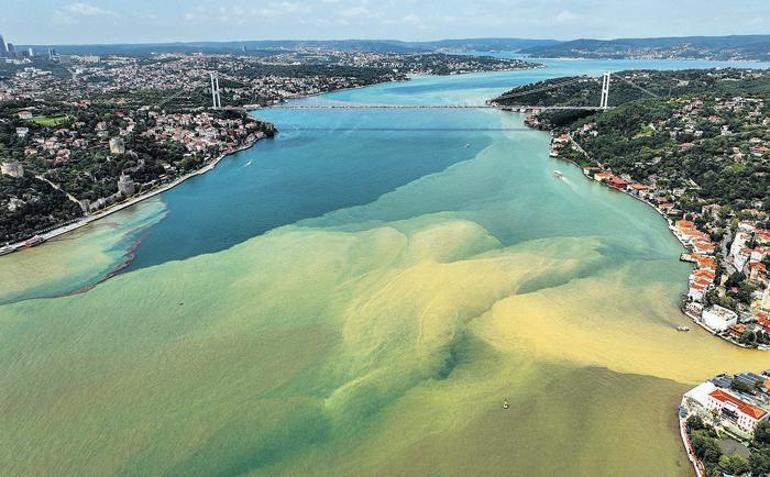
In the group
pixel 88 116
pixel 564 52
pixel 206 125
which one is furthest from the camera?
pixel 564 52

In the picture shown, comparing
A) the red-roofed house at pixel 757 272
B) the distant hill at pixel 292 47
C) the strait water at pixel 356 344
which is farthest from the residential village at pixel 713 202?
the distant hill at pixel 292 47

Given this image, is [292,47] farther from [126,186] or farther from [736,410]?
[736,410]

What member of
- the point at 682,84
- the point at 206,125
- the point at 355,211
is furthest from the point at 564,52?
the point at 355,211

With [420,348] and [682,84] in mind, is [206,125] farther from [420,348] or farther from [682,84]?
[682,84]

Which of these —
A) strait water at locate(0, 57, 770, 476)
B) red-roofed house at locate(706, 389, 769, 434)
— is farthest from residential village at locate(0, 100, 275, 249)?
red-roofed house at locate(706, 389, 769, 434)

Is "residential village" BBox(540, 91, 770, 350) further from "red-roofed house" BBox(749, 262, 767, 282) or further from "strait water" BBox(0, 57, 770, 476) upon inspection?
"strait water" BBox(0, 57, 770, 476)

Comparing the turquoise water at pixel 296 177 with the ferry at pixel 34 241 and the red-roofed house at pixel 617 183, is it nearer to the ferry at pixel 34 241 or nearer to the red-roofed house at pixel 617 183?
the ferry at pixel 34 241
